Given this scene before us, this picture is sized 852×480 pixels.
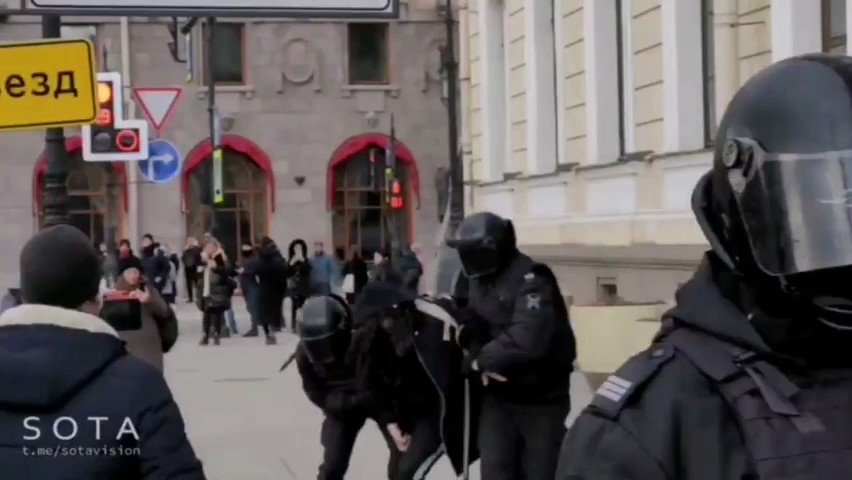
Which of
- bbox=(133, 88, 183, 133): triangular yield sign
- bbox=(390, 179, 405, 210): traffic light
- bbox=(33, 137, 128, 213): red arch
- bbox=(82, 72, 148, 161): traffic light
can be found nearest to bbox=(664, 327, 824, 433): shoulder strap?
bbox=(82, 72, 148, 161): traffic light

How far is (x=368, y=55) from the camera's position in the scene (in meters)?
39.1

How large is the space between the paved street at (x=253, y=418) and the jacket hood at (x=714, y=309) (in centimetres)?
764

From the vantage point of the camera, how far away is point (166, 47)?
3734 cm

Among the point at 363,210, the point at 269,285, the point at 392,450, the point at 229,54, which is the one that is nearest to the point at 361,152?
the point at 363,210

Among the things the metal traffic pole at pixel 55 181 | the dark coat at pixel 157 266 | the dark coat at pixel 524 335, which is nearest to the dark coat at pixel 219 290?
the dark coat at pixel 157 266

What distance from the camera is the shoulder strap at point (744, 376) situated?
6.98 feet

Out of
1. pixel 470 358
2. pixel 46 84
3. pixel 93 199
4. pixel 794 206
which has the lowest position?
pixel 470 358

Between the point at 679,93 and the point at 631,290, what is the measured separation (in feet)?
6.99

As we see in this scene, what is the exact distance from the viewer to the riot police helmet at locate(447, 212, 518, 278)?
7.02m

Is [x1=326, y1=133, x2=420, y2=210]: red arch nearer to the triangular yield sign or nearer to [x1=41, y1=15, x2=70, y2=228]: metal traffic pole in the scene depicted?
the triangular yield sign

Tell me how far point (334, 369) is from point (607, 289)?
971 cm

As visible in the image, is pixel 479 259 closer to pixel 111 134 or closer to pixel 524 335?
pixel 524 335

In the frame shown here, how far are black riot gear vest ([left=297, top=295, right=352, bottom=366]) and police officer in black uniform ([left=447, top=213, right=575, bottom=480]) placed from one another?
0.77 meters

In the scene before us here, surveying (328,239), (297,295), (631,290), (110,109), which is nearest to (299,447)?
(110,109)
